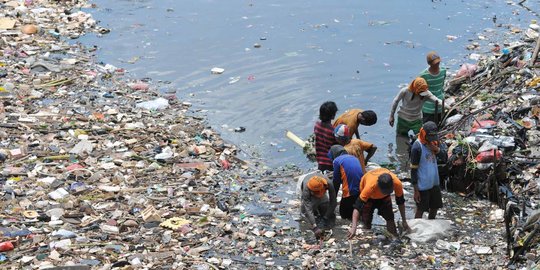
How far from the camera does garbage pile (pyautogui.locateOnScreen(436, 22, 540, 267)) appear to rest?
20.6ft

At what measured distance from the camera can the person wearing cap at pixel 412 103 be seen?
326 inches

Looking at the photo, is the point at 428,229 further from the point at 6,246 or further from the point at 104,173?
the point at 6,246

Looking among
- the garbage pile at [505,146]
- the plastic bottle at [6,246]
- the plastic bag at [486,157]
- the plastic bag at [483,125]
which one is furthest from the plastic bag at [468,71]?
the plastic bottle at [6,246]

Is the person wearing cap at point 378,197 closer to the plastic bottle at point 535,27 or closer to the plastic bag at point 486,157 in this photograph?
the plastic bag at point 486,157

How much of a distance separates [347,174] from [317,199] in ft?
1.57

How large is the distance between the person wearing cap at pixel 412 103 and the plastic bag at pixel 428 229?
78.1 inches

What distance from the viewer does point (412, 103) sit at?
8.49 meters

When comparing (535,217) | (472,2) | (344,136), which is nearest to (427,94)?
(344,136)

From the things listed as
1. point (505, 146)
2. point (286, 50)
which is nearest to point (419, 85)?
point (505, 146)

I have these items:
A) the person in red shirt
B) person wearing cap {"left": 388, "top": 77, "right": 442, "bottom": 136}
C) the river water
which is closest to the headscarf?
person wearing cap {"left": 388, "top": 77, "right": 442, "bottom": 136}

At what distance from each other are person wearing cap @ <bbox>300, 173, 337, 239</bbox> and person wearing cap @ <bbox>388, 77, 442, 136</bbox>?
1.95 m

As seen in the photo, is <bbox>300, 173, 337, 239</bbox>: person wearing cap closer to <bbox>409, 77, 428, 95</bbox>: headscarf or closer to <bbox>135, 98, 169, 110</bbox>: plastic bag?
<bbox>409, 77, 428, 95</bbox>: headscarf

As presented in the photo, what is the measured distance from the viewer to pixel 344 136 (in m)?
6.86

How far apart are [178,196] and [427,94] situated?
3.12 m
